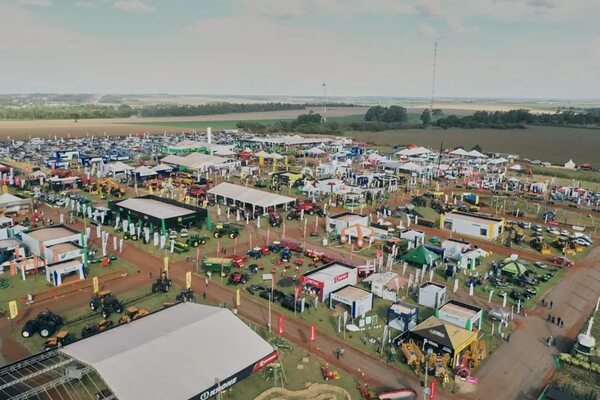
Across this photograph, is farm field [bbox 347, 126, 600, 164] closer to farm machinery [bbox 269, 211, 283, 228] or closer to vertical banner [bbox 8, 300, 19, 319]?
farm machinery [bbox 269, 211, 283, 228]

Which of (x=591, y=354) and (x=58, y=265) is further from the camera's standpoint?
(x=58, y=265)

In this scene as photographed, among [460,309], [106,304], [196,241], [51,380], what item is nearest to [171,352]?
[51,380]

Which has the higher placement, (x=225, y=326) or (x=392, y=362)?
(x=225, y=326)

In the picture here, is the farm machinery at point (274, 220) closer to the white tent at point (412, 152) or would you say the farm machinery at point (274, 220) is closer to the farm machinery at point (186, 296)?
the farm machinery at point (186, 296)

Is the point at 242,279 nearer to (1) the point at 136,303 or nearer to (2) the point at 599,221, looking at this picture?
(1) the point at 136,303

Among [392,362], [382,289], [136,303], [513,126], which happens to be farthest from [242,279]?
[513,126]

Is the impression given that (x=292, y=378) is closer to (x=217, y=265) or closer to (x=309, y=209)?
(x=217, y=265)

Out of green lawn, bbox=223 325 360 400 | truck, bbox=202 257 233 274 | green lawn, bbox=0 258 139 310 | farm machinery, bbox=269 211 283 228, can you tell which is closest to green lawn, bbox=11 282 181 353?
truck, bbox=202 257 233 274
